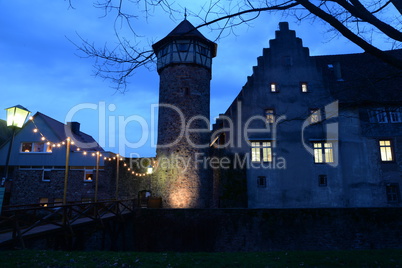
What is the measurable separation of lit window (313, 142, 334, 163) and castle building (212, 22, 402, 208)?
0.19 ft

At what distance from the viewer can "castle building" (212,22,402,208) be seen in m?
17.2

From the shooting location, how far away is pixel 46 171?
1005 inches

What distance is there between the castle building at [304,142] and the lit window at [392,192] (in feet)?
0.17

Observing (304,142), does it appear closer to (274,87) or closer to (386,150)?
(274,87)

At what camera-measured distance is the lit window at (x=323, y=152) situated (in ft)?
58.1

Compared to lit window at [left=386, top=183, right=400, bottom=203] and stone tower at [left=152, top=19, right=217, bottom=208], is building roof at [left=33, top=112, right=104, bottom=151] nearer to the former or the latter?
stone tower at [left=152, top=19, right=217, bottom=208]

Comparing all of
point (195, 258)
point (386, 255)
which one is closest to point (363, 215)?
point (386, 255)

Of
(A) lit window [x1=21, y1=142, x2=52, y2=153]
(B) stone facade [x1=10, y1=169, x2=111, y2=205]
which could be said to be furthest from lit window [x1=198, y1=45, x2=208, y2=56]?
(A) lit window [x1=21, y1=142, x2=52, y2=153]

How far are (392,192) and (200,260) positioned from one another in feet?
50.3

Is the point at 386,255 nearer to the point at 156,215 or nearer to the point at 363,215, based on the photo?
the point at 363,215

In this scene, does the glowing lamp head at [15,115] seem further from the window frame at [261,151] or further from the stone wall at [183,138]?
the stone wall at [183,138]

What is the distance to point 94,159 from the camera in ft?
82.9

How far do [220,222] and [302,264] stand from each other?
25.3ft

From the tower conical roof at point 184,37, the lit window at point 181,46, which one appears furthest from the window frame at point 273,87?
the lit window at point 181,46
